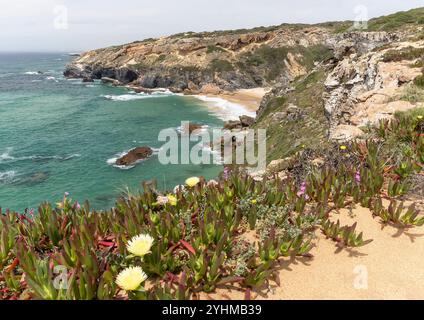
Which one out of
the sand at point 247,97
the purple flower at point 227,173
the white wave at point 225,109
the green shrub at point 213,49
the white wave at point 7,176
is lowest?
the white wave at point 7,176

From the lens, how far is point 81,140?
149ft

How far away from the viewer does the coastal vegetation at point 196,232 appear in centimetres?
391

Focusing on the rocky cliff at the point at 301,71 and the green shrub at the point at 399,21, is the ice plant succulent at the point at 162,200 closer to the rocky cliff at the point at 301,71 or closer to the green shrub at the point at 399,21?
the rocky cliff at the point at 301,71

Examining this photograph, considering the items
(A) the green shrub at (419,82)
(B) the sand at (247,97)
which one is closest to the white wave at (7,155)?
(B) the sand at (247,97)

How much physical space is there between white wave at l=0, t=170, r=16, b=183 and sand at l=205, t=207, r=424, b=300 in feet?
112

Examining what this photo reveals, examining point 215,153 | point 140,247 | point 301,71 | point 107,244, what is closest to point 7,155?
point 215,153

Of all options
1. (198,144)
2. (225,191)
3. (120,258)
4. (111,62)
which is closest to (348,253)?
(225,191)

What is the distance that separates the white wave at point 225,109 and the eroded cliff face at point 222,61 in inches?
452

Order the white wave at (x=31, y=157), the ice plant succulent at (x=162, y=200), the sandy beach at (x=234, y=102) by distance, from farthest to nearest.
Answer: the sandy beach at (x=234, y=102), the white wave at (x=31, y=157), the ice plant succulent at (x=162, y=200)

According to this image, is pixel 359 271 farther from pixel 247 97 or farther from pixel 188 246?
pixel 247 97

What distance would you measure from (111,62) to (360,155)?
109510mm

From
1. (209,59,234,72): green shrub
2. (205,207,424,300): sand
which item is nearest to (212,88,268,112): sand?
(209,59,234,72): green shrub

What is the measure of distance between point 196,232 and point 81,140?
1737 inches

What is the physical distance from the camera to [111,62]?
10700 centimetres
